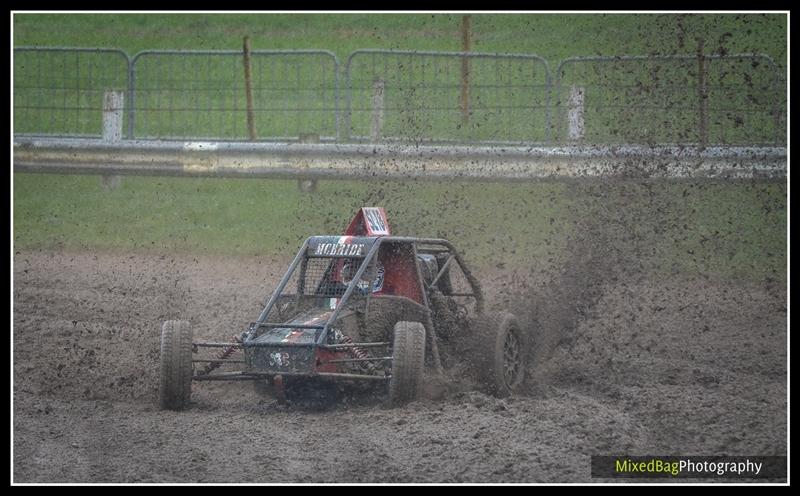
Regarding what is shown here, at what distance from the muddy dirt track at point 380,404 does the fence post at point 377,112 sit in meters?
2.47

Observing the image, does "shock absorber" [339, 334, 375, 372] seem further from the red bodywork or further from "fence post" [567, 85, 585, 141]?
"fence post" [567, 85, 585, 141]

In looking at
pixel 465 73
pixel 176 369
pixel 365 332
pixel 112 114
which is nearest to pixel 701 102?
pixel 465 73

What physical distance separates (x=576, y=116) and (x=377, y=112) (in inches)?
91.4

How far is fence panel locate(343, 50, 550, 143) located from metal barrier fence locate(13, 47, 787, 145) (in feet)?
0.05

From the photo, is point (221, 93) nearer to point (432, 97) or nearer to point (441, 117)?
point (432, 97)

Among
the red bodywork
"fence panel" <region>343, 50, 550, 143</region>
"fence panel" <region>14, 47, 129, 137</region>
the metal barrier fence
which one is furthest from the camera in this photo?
"fence panel" <region>14, 47, 129, 137</region>

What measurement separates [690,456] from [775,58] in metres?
6.97

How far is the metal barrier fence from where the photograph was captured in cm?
1114

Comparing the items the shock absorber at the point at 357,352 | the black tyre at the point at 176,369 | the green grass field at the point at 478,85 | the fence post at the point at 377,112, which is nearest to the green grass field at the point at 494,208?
the green grass field at the point at 478,85

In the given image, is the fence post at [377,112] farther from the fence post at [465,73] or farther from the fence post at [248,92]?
the fence post at [248,92]

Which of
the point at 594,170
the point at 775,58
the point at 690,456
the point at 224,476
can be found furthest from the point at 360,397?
the point at 775,58

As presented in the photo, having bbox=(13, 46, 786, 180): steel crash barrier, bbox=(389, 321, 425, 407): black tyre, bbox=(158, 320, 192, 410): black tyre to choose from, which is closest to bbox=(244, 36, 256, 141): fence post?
bbox=(13, 46, 786, 180): steel crash barrier

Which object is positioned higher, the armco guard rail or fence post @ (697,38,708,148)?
fence post @ (697,38,708,148)

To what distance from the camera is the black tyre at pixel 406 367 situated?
6.98m
